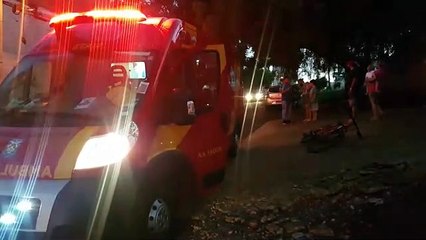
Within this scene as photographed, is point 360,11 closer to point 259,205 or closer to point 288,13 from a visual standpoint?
point 288,13

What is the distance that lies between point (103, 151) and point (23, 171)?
2.14 feet

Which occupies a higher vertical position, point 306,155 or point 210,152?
point 210,152

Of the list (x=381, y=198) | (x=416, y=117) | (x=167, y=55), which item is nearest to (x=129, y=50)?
(x=167, y=55)

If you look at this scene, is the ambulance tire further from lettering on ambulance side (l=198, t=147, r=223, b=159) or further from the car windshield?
the car windshield

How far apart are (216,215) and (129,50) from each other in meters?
2.45

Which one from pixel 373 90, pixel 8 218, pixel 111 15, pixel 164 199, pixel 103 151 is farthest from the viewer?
pixel 373 90

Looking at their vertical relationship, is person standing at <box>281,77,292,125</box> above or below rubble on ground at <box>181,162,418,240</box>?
above

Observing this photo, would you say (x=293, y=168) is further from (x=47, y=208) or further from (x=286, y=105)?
(x=286, y=105)

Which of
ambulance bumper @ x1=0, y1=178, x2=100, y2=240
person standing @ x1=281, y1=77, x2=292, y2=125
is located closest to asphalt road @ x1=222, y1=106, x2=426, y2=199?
person standing @ x1=281, y1=77, x2=292, y2=125

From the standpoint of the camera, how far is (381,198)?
7105 mm

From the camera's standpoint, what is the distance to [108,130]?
16.8 ft

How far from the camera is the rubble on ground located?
622 cm

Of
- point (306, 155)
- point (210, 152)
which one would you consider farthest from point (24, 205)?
point (306, 155)

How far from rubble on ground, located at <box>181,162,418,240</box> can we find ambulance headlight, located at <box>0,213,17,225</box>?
7.16 feet
